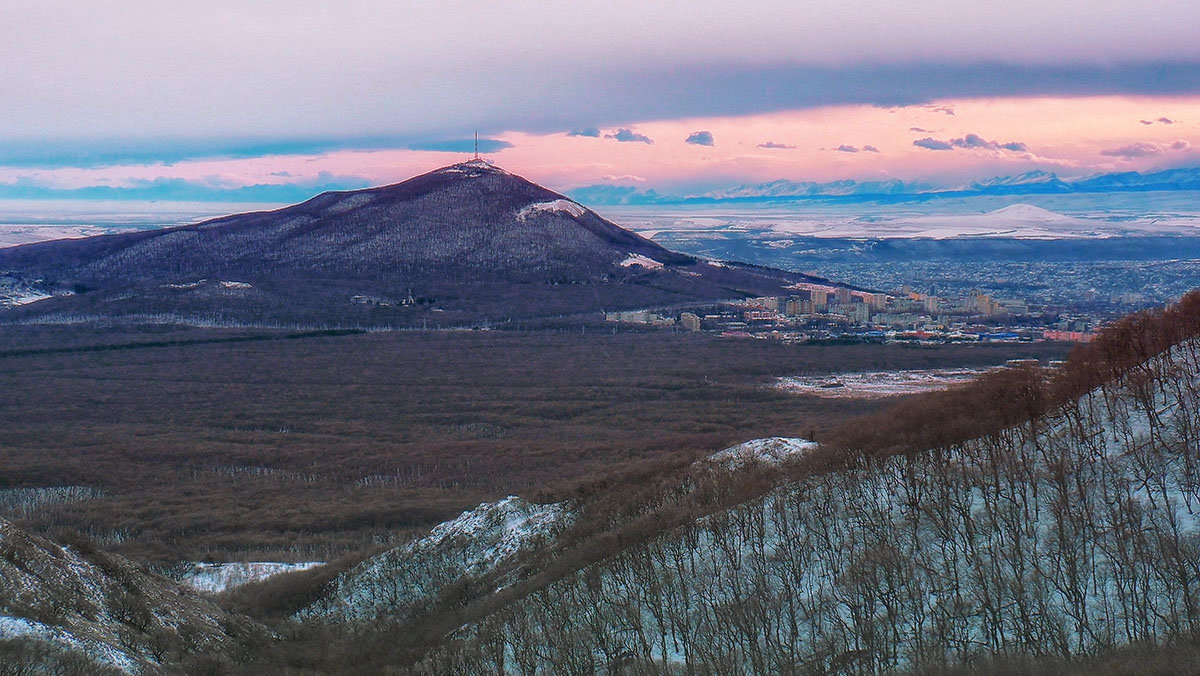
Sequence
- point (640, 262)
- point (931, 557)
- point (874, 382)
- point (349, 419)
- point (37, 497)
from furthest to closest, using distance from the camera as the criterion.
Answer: point (640, 262)
point (874, 382)
point (349, 419)
point (37, 497)
point (931, 557)

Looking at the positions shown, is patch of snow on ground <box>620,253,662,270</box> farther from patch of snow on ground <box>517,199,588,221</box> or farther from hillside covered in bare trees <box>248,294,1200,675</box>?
hillside covered in bare trees <box>248,294,1200,675</box>

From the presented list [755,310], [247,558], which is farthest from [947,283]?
[247,558]

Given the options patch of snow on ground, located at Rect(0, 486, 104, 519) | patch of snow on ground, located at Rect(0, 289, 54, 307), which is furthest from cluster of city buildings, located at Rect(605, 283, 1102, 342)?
patch of snow on ground, located at Rect(0, 289, 54, 307)

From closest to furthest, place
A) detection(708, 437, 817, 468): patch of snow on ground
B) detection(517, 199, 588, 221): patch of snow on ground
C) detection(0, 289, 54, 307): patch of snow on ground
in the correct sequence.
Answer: detection(708, 437, 817, 468): patch of snow on ground < detection(0, 289, 54, 307): patch of snow on ground < detection(517, 199, 588, 221): patch of snow on ground

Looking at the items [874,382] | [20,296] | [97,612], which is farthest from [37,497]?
[20,296]

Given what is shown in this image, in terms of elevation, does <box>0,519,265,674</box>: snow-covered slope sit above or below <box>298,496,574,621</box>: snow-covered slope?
above

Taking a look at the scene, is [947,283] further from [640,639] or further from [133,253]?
[640,639]

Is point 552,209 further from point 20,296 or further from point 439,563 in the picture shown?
point 439,563

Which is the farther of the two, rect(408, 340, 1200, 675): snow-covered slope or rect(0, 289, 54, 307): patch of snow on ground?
rect(0, 289, 54, 307): patch of snow on ground
